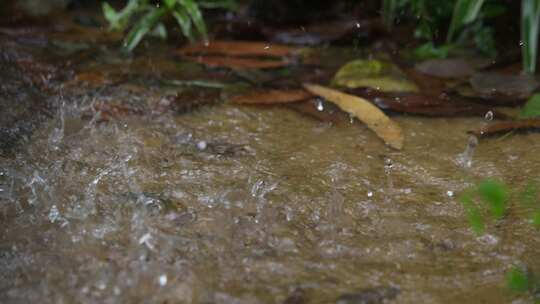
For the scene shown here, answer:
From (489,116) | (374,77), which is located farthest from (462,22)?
(489,116)

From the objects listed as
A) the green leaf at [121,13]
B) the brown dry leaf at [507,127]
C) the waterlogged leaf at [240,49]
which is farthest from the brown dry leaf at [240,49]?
the brown dry leaf at [507,127]

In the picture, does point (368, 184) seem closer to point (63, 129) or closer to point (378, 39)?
point (63, 129)

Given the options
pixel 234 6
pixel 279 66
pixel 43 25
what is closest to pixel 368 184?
pixel 279 66

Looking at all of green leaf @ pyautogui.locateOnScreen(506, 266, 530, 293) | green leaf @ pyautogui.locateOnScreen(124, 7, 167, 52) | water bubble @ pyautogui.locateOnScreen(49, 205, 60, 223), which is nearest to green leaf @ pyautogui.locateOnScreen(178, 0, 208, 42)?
green leaf @ pyautogui.locateOnScreen(124, 7, 167, 52)

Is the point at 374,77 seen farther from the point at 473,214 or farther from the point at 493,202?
the point at 493,202

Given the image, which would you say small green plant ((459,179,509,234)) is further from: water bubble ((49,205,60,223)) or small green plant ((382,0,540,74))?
small green plant ((382,0,540,74))
